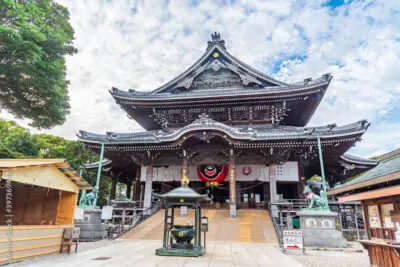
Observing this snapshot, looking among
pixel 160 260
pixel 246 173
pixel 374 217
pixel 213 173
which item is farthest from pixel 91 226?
pixel 374 217

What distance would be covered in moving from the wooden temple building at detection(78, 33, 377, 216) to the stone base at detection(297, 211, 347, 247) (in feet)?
13.8

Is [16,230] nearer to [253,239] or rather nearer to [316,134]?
[253,239]

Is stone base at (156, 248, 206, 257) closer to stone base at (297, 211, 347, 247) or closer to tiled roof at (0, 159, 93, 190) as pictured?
tiled roof at (0, 159, 93, 190)

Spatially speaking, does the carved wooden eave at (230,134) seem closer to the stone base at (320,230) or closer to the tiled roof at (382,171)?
the stone base at (320,230)

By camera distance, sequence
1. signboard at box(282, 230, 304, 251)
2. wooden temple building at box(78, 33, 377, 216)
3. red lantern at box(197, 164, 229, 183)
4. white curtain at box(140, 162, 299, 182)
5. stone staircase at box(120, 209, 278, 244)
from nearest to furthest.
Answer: signboard at box(282, 230, 304, 251)
stone staircase at box(120, 209, 278, 244)
wooden temple building at box(78, 33, 377, 216)
white curtain at box(140, 162, 299, 182)
red lantern at box(197, 164, 229, 183)

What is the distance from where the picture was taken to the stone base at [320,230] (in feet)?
37.1

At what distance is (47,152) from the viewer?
33344 millimetres

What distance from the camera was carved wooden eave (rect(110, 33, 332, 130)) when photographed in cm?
1838

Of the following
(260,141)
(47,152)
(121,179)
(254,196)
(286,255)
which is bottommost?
(286,255)

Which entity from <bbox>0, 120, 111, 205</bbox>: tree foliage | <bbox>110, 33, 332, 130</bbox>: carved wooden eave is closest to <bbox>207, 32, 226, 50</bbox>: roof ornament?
<bbox>110, 33, 332, 130</bbox>: carved wooden eave

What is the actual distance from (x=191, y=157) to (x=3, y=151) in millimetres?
16048

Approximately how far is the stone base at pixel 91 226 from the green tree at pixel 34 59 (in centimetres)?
685

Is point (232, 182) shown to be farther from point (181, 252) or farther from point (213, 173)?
point (181, 252)

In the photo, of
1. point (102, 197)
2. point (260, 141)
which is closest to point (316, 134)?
point (260, 141)
